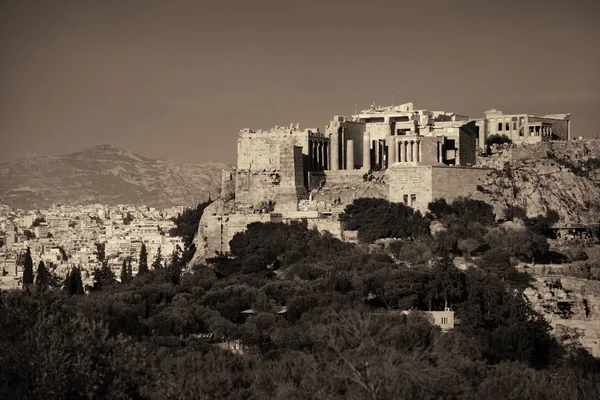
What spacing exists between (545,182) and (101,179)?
339 ft

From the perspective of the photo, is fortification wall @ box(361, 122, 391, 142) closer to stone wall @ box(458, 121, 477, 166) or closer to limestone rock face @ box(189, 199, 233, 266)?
stone wall @ box(458, 121, 477, 166)

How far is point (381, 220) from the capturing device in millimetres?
59438

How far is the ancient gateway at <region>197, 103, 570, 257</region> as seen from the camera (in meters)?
61.1

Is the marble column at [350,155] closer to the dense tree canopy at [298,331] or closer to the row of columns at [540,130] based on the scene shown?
the dense tree canopy at [298,331]

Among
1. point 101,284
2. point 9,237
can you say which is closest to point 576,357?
point 101,284

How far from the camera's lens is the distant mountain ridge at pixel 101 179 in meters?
154

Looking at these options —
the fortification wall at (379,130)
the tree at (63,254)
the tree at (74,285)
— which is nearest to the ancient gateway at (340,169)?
the fortification wall at (379,130)

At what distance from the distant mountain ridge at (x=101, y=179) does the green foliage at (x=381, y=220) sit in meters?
89.0

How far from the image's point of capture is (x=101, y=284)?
6469 cm

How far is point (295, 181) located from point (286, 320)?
11.8 m

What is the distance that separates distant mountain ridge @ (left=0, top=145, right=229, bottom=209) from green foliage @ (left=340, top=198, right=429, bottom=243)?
89.0 metres

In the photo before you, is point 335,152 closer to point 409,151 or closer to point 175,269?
point 409,151

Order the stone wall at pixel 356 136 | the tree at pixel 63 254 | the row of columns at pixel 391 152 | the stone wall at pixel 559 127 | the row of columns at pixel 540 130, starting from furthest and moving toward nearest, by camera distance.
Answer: the tree at pixel 63 254 → the stone wall at pixel 559 127 → the row of columns at pixel 540 130 → the stone wall at pixel 356 136 → the row of columns at pixel 391 152

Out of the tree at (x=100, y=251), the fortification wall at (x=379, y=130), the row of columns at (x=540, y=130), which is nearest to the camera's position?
the fortification wall at (x=379, y=130)
